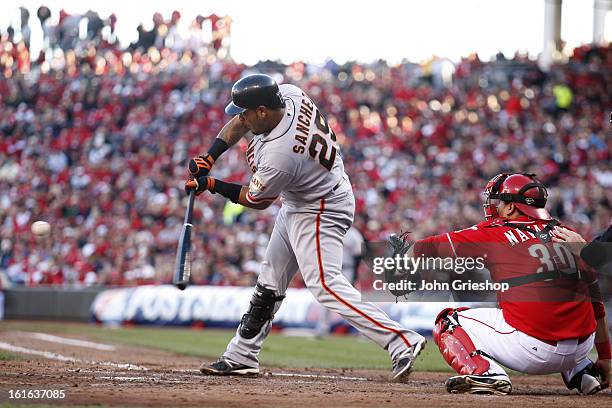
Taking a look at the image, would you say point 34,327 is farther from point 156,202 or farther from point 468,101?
point 468,101

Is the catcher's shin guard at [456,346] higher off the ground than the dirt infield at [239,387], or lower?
higher

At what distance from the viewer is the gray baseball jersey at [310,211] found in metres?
6.46

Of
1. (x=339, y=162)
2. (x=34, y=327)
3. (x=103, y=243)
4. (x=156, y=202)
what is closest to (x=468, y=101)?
(x=156, y=202)

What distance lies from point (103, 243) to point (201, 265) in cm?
326

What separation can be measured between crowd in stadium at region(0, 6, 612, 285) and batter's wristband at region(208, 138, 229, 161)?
11001 millimetres

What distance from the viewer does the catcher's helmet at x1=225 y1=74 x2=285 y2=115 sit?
257 inches

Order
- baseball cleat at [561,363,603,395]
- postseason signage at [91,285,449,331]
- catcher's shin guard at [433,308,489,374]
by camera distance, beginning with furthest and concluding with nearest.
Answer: postseason signage at [91,285,449,331]
baseball cleat at [561,363,603,395]
catcher's shin guard at [433,308,489,374]

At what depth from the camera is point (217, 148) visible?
704 cm

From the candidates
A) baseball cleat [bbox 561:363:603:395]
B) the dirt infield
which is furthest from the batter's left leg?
baseball cleat [bbox 561:363:603:395]

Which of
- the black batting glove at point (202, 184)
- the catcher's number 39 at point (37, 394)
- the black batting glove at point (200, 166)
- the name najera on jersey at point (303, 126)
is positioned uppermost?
the name najera on jersey at point (303, 126)

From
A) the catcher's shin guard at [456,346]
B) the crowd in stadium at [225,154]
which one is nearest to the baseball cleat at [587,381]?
the catcher's shin guard at [456,346]

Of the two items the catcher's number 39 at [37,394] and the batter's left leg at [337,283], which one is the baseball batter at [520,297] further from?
the catcher's number 39 at [37,394]

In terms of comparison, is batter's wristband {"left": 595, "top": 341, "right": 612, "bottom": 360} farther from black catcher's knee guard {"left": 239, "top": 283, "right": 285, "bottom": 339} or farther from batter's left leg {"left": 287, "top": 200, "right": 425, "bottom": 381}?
black catcher's knee guard {"left": 239, "top": 283, "right": 285, "bottom": 339}

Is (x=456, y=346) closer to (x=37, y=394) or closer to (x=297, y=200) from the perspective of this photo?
(x=297, y=200)
